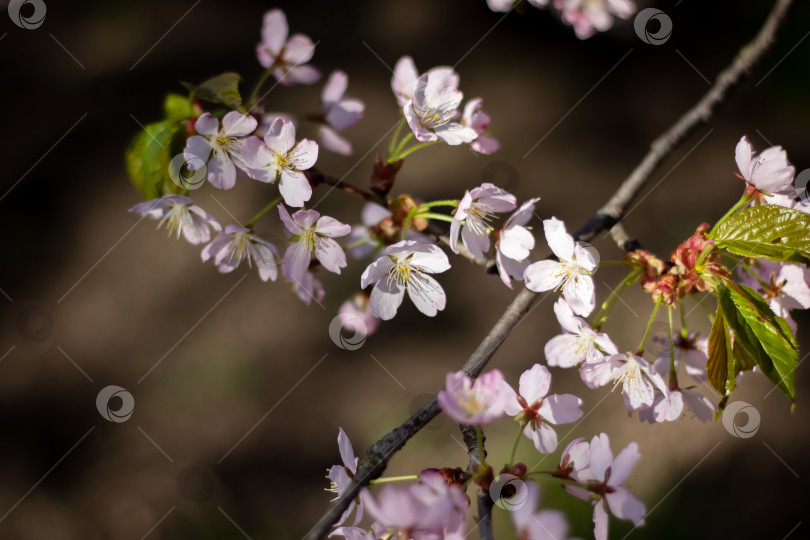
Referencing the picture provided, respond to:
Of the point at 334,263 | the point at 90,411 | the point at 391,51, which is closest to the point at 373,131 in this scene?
the point at 391,51

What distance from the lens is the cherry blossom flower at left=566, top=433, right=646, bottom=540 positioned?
752mm

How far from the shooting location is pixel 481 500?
0.69 metres

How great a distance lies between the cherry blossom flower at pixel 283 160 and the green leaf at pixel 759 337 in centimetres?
Result: 58

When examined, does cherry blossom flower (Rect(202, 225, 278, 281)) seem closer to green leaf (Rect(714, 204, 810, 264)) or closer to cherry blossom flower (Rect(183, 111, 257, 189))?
cherry blossom flower (Rect(183, 111, 257, 189))

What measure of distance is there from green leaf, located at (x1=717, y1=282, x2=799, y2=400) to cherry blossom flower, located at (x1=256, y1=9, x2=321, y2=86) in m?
0.86

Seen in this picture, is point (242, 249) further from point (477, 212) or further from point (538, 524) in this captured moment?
point (538, 524)

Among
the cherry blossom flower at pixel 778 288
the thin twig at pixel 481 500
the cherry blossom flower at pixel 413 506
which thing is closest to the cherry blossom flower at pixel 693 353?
the cherry blossom flower at pixel 778 288

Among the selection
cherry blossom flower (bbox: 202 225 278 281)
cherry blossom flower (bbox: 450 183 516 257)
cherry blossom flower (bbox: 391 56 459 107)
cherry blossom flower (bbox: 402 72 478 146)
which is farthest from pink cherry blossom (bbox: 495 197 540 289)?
cherry blossom flower (bbox: 202 225 278 281)

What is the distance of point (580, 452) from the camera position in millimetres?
797

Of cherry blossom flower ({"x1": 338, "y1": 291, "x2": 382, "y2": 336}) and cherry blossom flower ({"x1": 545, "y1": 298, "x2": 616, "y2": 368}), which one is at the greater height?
cherry blossom flower ({"x1": 545, "y1": 298, "x2": 616, "y2": 368})

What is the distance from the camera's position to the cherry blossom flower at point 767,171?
80cm

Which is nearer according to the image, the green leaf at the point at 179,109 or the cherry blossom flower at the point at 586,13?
the green leaf at the point at 179,109

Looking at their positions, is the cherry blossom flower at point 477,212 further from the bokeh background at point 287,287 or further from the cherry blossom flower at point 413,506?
the bokeh background at point 287,287

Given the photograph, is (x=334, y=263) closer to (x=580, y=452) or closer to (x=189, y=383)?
(x=580, y=452)
